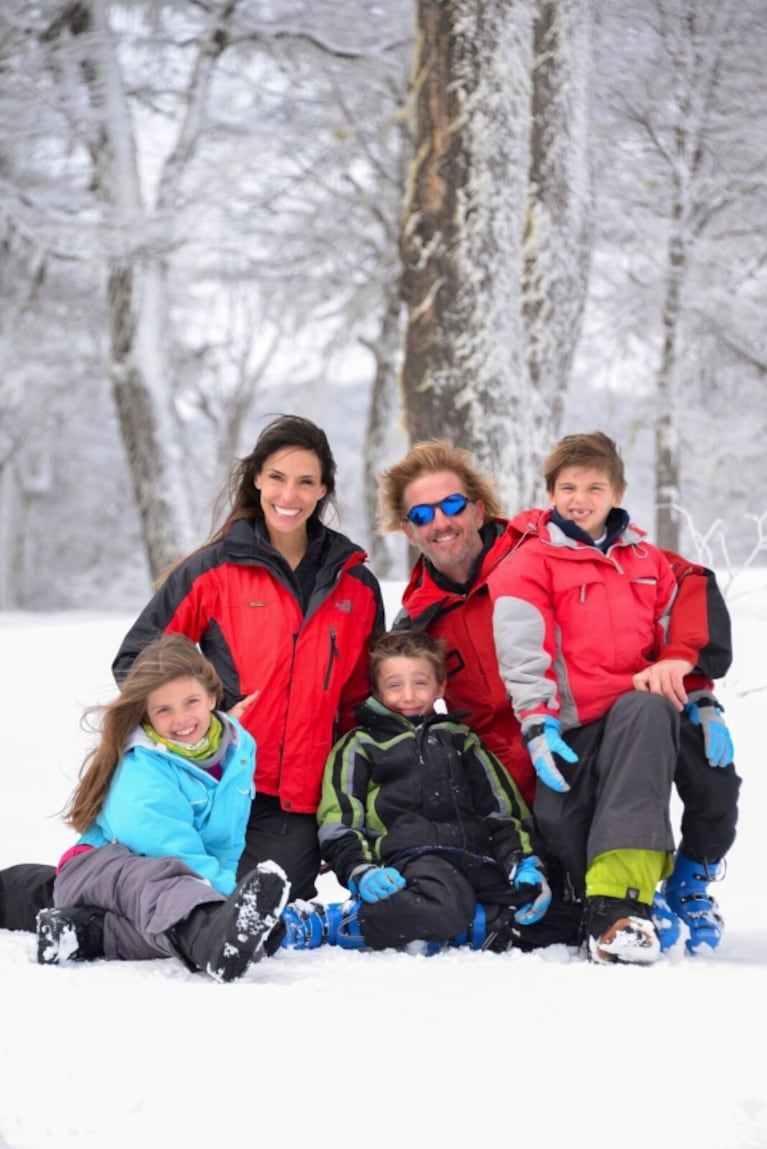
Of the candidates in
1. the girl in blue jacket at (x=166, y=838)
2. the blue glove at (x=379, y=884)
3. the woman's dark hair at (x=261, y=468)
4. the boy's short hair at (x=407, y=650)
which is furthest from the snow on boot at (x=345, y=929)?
the woman's dark hair at (x=261, y=468)

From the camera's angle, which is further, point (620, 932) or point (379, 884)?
point (379, 884)

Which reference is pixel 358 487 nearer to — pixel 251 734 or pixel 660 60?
pixel 660 60

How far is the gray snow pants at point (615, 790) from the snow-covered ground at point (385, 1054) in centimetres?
25

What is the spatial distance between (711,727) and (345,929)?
936 millimetres

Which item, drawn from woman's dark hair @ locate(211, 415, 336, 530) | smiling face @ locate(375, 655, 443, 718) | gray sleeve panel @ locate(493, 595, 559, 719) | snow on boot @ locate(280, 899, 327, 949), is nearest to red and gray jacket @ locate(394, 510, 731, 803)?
smiling face @ locate(375, 655, 443, 718)

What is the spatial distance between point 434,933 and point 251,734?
0.65 meters

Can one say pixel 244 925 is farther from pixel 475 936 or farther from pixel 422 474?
pixel 422 474

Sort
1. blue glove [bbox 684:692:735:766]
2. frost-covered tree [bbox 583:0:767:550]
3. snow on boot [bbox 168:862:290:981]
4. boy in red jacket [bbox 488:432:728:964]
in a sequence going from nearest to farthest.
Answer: snow on boot [bbox 168:862:290:981], boy in red jacket [bbox 488:432:728:964], blue glove [bbox 684:692:735:766], frost-covered tree [bbox 583:0:767:550]

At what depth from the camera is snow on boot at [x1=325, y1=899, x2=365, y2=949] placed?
7.89 ft

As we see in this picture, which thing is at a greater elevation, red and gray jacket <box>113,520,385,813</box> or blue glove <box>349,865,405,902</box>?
red and gray jacket <box>113,520,385,813</box>

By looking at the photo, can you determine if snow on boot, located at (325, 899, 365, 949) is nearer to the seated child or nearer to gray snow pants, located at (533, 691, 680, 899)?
the seated child

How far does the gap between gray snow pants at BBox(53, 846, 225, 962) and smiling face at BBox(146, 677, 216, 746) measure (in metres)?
0.26

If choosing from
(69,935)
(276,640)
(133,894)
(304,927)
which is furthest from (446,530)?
(69,935)

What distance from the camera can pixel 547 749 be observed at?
232cm
